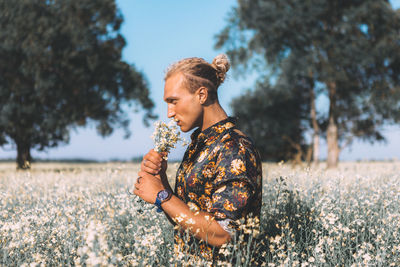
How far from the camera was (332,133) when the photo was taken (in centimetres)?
2181

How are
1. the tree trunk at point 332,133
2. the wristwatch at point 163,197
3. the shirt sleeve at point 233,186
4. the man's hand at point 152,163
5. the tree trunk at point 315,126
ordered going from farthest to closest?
1. the tree trunk at point 315,126
2. the tree trunk at point 332,133
3. the man's hand at point 152,163
4. the wristwatch at point 163,197
5. the shirt sleeve at point 233,186

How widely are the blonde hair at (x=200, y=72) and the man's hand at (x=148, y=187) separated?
0.79 m

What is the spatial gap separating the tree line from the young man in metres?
16.4

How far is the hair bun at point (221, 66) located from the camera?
3.22m

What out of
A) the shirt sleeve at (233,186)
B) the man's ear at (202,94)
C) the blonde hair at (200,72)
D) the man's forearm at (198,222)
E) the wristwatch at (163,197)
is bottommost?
the man's forearm at (198,222)

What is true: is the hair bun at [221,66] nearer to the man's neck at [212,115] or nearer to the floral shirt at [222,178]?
the man's neck at [212,115]

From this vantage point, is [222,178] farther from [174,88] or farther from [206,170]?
[174,88]

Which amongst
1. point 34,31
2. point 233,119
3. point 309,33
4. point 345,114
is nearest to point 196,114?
point 233,119

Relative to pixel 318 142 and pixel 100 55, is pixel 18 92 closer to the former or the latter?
pixel 100 55

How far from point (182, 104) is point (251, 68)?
902 inches

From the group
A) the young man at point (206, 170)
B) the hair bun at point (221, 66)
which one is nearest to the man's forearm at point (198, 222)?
the young man at point (206, 170)

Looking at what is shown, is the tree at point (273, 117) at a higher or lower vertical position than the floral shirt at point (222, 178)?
higher

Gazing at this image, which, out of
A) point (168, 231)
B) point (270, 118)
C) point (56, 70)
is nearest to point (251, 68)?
point (270, 118)

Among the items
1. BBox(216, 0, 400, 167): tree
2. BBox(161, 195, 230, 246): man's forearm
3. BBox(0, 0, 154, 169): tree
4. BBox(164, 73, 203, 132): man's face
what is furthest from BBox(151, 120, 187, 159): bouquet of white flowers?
BBox(216, 0, 400, 167): tree
